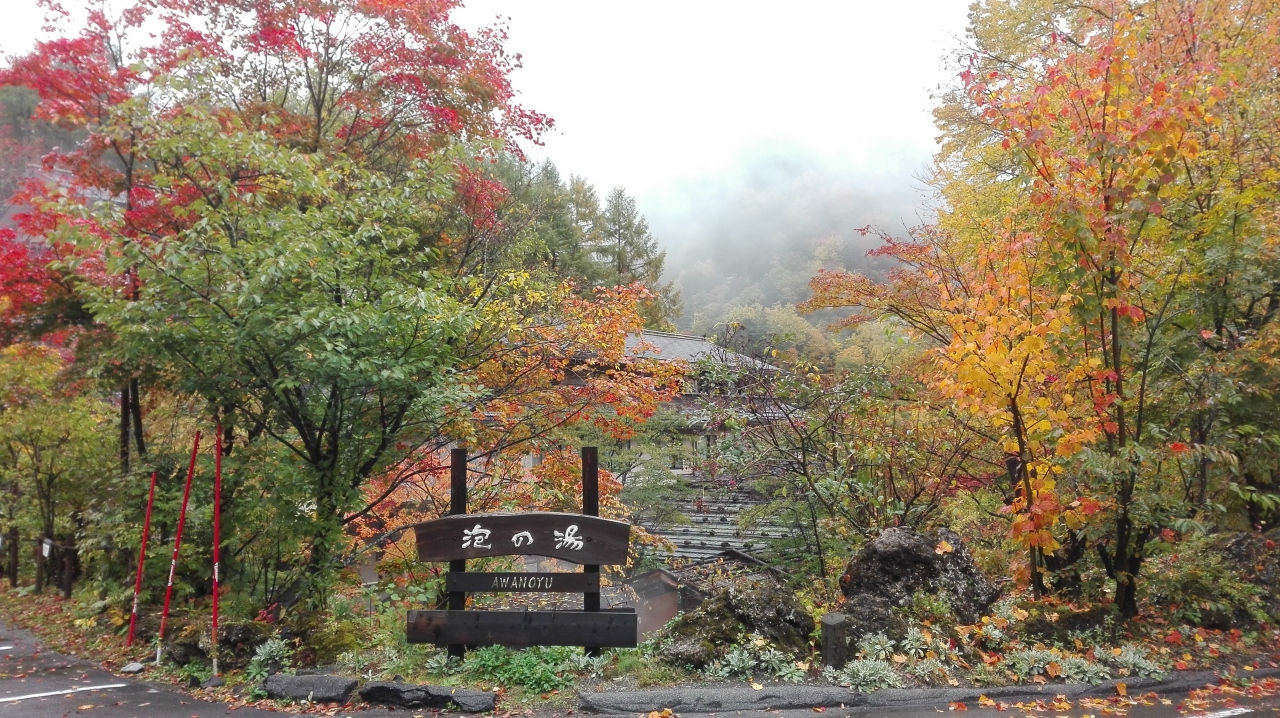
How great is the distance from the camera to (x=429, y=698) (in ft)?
18.6

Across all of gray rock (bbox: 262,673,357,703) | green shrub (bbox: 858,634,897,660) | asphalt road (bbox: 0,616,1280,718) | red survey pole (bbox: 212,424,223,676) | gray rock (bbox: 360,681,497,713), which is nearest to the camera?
asphalt road (bbox: 0,616,1280,718)

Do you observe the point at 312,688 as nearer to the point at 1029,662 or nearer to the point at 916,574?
the point at 916,574

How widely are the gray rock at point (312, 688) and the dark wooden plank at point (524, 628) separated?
80 cm

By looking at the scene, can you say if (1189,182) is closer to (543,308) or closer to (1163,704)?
(1163,704)

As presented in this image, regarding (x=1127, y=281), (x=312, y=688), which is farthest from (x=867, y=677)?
(x=312, y=688)

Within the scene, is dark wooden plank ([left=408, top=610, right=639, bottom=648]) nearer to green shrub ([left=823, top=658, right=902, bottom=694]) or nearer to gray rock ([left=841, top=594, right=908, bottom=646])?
green shrub ([left=823, top=658, right=902, bottom=694])

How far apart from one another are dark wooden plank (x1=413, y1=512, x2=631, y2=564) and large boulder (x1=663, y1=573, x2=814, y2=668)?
2.81 feet

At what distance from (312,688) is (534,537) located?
7.08 ft

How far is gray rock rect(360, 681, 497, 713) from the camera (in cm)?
560

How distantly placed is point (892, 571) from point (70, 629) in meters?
11.4

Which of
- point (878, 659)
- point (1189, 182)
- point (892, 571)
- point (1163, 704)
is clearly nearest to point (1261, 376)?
point (1189, 182)

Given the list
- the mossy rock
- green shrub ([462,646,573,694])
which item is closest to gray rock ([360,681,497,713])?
green shrub ([462,646,573,694])

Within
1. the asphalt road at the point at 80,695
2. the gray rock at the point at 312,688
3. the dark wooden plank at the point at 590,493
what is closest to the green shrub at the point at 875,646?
the dark wooden plank at the point at 590,493

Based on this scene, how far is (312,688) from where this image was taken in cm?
588
